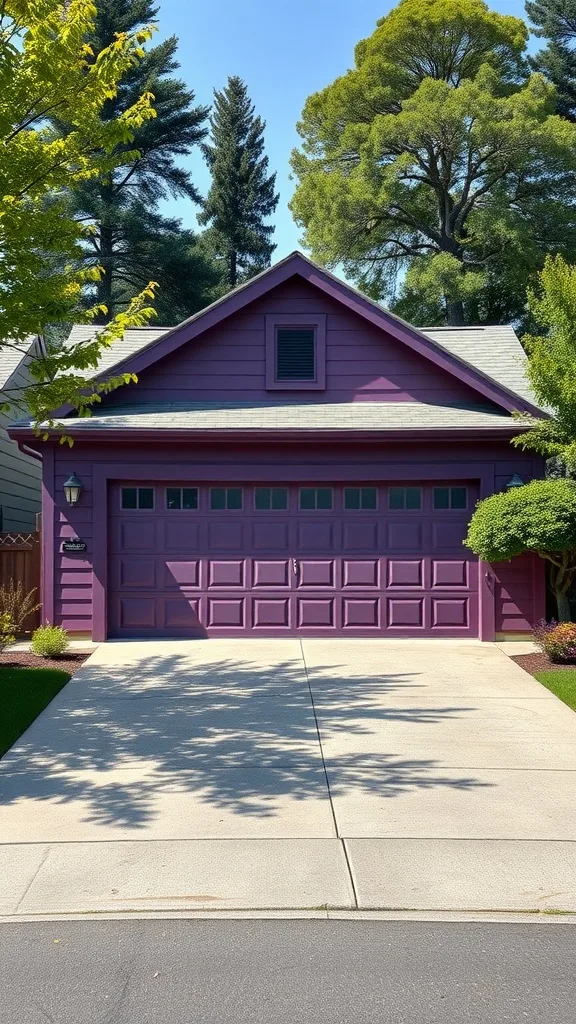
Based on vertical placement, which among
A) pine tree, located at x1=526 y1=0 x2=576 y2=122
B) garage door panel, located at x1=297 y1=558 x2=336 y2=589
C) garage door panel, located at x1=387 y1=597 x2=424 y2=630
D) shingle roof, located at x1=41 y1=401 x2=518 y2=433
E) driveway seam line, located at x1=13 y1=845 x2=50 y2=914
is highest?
pine tree, located at x1=526 y1=0 x2=576 y2=122

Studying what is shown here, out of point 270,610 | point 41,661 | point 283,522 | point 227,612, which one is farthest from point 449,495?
point 41,661

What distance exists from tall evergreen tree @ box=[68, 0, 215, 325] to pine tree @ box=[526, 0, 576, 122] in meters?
13.3

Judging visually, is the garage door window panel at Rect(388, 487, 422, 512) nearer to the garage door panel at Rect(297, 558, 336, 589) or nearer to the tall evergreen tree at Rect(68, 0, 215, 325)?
the garage door panel at Rect(297, 558, 336, 589)

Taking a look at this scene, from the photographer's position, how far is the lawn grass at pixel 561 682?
29.4 ft

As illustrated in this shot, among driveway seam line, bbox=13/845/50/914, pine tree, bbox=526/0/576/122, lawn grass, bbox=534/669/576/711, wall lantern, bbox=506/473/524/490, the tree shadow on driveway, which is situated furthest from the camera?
pine tree, bbox=526/0/576/122

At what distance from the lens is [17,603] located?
1257cm

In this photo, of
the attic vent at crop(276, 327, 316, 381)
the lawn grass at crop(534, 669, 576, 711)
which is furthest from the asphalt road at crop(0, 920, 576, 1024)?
the attic vent at crop(276, 327, 316, 381)

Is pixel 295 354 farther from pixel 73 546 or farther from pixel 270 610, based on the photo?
pixel 73 546

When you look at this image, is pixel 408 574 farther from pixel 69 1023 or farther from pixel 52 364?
pixel 69 1023

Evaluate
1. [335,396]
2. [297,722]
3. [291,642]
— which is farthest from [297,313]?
[297,722]

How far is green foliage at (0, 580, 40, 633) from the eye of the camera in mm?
12289

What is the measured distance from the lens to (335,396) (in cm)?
1315

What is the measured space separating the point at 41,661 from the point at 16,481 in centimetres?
739

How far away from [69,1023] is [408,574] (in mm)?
9632
